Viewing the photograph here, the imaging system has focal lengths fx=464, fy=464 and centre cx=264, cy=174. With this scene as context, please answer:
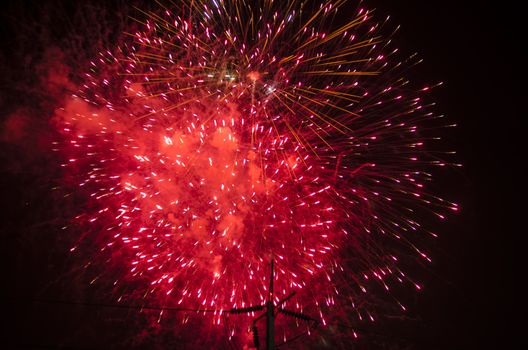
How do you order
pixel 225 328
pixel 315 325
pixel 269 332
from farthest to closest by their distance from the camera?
pixel 225 328 < pixel 315 325 < pixel 269 332

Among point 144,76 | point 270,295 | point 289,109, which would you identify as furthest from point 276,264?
point 144,76

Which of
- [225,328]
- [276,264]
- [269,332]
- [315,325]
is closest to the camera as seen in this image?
[269,332]

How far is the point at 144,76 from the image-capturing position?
44.7ft

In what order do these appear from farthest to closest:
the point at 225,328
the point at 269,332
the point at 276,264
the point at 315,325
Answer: the point at 276,264, the point at 225,328, the point at 315,325, the point at 269,332

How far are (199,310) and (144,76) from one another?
6.89 m

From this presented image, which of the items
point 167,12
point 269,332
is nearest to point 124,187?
point 167,12

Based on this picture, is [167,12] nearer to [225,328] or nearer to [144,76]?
[144,76]

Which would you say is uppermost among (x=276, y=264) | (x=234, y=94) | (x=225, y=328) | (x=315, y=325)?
(x=234, y=94)

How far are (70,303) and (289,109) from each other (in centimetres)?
797

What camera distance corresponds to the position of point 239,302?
12.8 m

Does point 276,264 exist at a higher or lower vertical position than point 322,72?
lower

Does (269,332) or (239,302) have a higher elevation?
(239,302)

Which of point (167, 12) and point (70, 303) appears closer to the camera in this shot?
point (70, 303)

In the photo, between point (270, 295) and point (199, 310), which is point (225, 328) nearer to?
point (199, 310)
